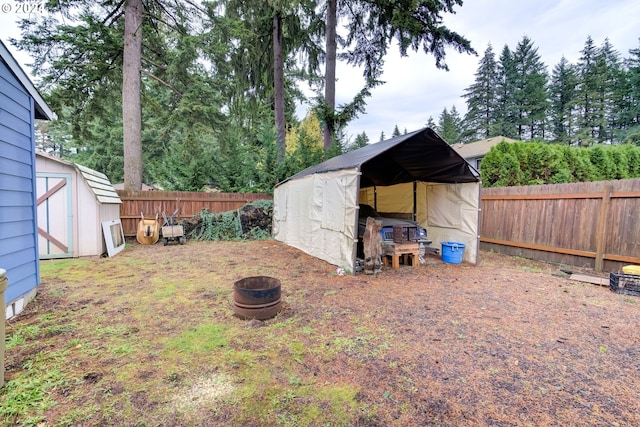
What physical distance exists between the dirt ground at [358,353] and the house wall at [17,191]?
1.26 ft

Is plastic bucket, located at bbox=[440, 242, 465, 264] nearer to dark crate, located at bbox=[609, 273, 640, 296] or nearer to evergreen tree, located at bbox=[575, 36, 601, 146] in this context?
dark crate, located at bbox=[609, 273, 640, 296]

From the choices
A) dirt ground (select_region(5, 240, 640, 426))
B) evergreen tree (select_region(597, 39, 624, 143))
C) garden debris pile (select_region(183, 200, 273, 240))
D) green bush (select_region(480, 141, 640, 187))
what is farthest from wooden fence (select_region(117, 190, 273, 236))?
evergreen tree (select_region(597, 39, 624, 143))

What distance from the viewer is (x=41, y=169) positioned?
604 cm

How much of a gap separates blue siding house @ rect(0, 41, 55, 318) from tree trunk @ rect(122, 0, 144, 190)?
562 cm

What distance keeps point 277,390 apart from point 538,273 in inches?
214

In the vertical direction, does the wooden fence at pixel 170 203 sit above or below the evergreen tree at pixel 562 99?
below

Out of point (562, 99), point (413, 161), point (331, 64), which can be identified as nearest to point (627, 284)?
point (413, 161)

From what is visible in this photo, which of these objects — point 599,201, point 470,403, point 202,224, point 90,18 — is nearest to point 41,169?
point 202,224

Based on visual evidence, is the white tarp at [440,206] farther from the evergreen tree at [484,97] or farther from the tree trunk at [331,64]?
the evergreen tree at [484,97]

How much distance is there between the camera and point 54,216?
6.19 meters

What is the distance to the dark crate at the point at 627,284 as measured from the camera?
3979 millimetres

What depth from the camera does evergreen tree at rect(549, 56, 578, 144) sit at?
25.2 metres

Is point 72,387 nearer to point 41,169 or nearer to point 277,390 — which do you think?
point 277,390

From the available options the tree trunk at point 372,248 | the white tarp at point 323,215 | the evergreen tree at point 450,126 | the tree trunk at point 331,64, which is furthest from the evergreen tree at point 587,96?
the tree trunk at point 372,248
